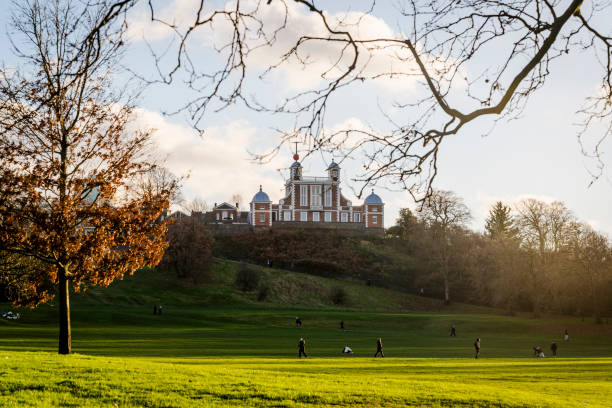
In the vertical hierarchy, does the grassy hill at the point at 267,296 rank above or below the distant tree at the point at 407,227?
below

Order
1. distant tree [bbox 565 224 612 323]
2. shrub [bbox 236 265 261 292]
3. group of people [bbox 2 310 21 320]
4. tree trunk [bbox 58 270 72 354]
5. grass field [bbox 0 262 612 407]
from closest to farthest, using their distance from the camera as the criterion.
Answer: grass field [bbox 0 262 612 407], tree trunk [bbox 58 270 72 354], group of people [bbox 2 310 21 320], distant tree [bbox 565 224 612 323], shrub [bbox 236 265 261 292]

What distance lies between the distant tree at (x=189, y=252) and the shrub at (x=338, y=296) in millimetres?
16768

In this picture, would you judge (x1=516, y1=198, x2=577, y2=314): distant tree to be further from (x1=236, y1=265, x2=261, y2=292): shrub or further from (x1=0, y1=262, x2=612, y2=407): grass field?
(x1=236, y1=265, x2=261, y2=292): shrub

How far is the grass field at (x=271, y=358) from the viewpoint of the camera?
12352 millimetres

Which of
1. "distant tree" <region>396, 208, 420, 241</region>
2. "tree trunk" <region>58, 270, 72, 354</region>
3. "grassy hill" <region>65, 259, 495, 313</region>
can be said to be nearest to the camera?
"distant tree" <region>396, 208, 420, 241</region>

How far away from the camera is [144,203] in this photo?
66.8ft

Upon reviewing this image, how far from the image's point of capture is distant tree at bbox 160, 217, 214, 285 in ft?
237

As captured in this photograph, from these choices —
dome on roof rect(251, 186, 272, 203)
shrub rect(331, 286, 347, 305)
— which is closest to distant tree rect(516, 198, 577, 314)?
shrub rect(331, 286, 347, 305)

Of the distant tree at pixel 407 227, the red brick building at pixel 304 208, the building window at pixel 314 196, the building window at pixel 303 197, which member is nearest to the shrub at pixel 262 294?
the distant tree at pixel 407 227

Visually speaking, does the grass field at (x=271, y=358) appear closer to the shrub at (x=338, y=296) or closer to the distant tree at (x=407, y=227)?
the shrub at (x=338, y=296)

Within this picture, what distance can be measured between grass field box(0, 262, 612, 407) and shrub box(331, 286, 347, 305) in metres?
1.79

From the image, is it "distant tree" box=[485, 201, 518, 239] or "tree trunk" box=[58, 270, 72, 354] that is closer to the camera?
"tree trunk" box=[58, 270, 72, 354]

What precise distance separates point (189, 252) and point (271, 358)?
156 feet

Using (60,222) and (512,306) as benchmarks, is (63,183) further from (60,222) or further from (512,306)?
(512,306)
